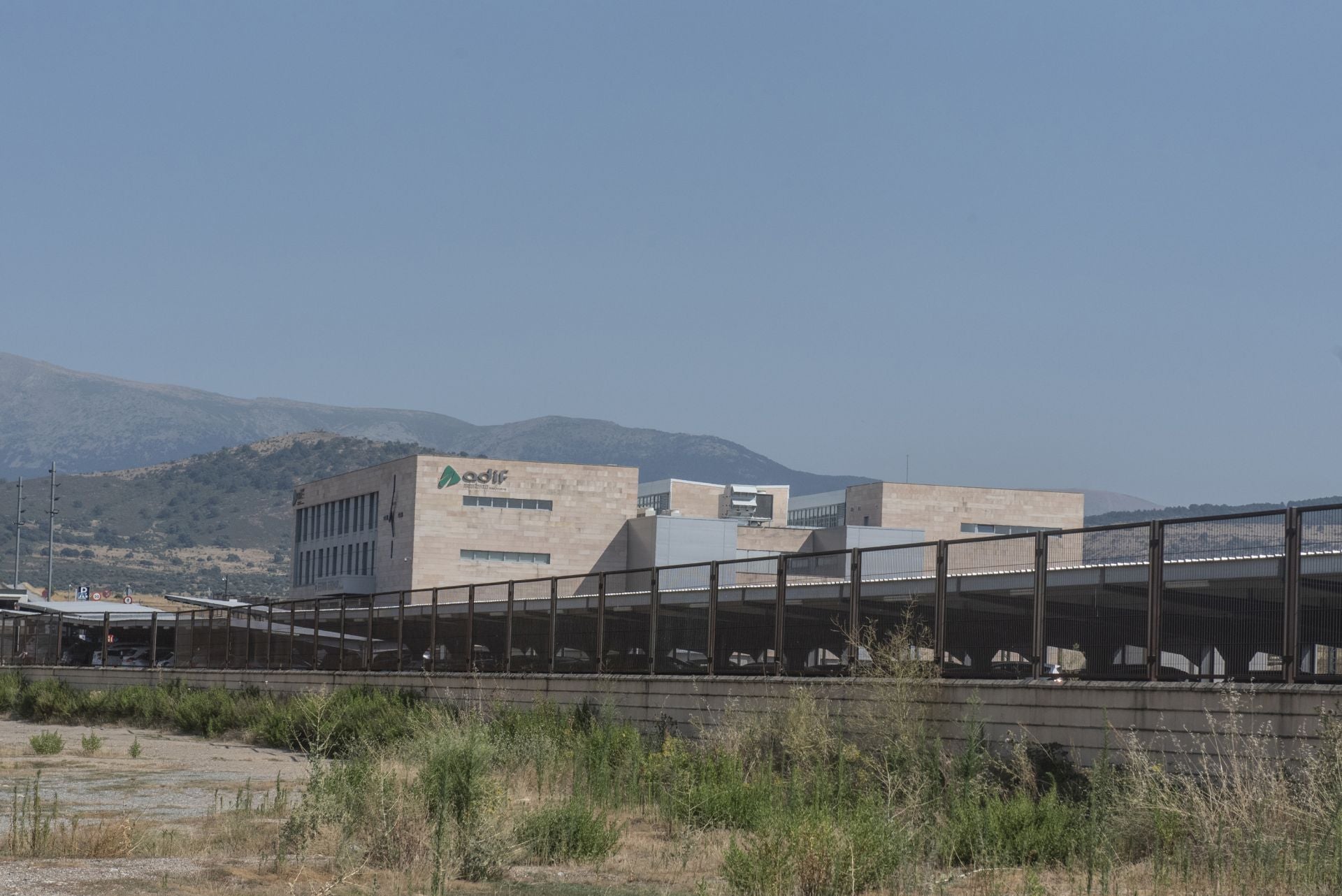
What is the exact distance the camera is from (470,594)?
3303 centimetres

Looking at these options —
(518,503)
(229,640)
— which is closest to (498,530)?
(518,503)

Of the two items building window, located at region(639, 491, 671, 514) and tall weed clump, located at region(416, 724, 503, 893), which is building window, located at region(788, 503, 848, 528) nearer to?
building window, located at region(639, 491, 671, 514)

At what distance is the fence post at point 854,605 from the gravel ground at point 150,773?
739 cm

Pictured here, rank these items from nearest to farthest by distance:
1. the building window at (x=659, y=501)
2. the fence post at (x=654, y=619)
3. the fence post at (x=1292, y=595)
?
the fence post at (x=1292, y=595) → the fence post at (x=654, y=619) → the building window at (x=659, y=501)

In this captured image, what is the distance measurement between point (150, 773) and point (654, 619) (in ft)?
28.3

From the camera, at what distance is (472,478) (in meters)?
117

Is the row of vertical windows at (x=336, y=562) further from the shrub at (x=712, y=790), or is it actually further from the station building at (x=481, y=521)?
the shrub at (x=712, y=790)

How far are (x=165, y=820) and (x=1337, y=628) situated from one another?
501 inches

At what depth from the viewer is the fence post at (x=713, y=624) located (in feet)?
82.0

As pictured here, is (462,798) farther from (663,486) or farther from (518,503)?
(663,486)

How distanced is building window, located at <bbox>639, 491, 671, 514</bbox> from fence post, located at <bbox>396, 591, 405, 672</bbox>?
355ft

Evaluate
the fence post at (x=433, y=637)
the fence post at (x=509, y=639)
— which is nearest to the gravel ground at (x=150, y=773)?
the fence post at (x=433, y=637)

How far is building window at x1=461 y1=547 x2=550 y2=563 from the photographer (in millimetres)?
116688

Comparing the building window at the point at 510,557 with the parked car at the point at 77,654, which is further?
the building window at the point at 510,557
